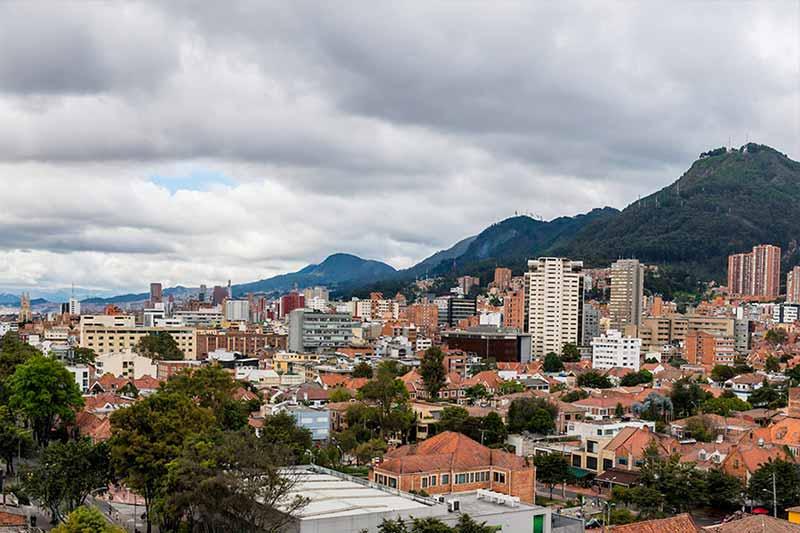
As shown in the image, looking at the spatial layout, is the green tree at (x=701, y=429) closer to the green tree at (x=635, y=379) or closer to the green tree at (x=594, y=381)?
the green tree at (x=594, y=381)

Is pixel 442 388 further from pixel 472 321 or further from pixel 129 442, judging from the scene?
pixel 472 321

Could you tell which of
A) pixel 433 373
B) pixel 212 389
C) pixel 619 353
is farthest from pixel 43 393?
pixel 619 353

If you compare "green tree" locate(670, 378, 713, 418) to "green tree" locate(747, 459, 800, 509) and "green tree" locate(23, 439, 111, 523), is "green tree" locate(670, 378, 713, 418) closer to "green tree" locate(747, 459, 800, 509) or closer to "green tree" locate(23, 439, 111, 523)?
"green tree" locate(747, 459, 800, 509)

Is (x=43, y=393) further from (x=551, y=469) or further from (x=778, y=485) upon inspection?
(x=778, y=485)

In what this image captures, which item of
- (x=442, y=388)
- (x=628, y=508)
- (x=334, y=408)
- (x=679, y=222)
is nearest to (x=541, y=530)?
(x=628, y=508)

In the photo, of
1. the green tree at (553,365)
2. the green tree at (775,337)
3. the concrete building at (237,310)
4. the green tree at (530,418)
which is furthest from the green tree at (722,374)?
the concrete building at (237,310)
